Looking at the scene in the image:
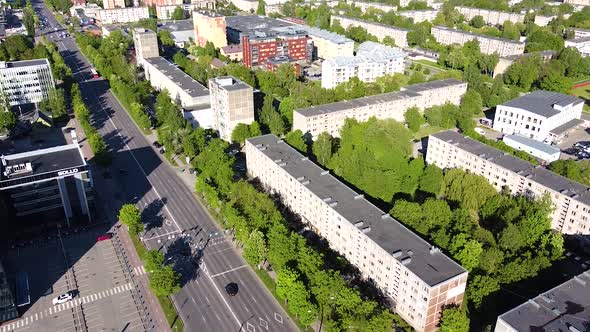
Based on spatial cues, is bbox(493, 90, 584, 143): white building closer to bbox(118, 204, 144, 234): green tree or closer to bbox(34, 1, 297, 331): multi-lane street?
bbox(34, 1, 297, 331): multi-lane street

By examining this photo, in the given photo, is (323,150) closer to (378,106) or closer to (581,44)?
(378,106)

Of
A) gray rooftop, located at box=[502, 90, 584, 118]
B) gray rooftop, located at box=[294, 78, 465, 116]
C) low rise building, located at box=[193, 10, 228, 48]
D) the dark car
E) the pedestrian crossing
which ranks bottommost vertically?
the pedestrian crossing

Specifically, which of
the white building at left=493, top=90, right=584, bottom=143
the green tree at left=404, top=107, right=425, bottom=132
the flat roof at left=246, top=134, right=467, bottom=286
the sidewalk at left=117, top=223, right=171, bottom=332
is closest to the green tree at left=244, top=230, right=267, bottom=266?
the flat roof at left=246, top=134, right=467, bottom=286

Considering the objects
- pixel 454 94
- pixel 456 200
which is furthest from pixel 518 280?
pixel 454 94

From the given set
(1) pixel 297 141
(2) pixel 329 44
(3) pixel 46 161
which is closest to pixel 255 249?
(1) pixel 297 141

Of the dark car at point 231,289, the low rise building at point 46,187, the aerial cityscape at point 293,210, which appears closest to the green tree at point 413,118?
the aerial cityscape at point 293,210

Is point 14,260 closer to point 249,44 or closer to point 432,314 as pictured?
point 432,314
